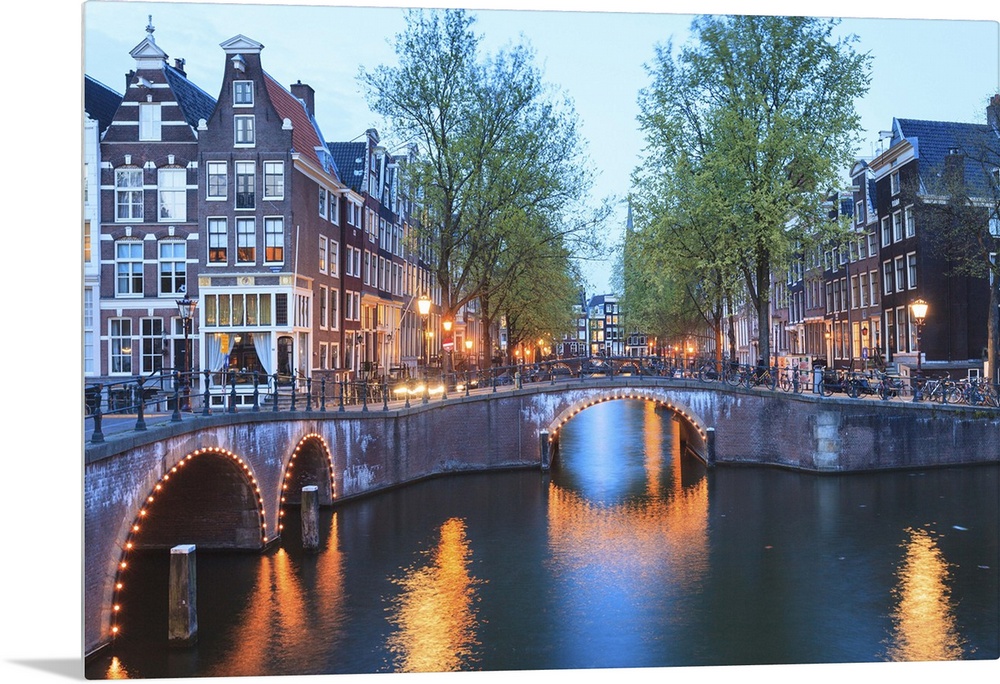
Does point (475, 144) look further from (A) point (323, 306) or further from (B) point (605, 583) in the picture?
(B) point (605, 583)

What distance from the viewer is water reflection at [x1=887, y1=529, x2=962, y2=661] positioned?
13.8 m

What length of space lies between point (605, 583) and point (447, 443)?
13.7 meters

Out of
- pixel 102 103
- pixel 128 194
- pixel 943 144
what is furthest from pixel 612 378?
pixel 102 103

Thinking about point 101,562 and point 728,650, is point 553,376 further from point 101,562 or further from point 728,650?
point 101,562

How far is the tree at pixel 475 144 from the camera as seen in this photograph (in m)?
30.2

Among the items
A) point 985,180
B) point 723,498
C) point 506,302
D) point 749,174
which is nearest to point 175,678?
point 723,498

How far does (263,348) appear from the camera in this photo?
3081 cm

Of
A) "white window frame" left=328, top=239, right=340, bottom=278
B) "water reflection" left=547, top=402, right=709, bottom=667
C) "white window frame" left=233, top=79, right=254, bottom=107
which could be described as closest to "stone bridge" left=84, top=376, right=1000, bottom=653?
"water reflection" left=547, top=402, right=709, bottom=667

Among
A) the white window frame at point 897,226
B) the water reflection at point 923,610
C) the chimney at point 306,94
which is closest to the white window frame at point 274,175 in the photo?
the chimney at point 306,94

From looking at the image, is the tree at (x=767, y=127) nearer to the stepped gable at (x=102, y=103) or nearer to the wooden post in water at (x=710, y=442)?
the wooden post in water at (x=710, y=442)

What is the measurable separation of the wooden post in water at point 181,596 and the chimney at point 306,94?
1108 inches

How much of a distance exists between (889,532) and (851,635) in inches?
291

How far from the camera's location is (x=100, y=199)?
105 feet

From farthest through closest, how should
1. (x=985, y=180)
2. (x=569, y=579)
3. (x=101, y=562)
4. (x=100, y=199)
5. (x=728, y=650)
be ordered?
(x=100, y=199) < (x=985, y=180) < (x=569, y=579) < (x=728, y=650) < (x=101, y=562)
